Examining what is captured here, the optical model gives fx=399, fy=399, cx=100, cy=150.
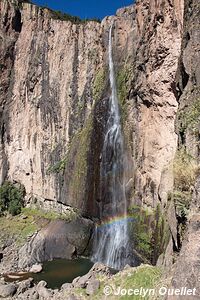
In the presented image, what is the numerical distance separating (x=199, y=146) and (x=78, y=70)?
19.2 metres

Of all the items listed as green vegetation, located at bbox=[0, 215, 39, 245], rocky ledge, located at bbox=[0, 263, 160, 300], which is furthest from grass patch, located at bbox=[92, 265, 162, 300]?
green vegetation, located at bbox=[0, 215, 39, 245]

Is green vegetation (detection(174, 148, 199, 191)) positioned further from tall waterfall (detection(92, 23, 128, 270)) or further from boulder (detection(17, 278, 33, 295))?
tall waterfall (detection(92, 23, 128, 270))

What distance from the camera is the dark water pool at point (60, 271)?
18.0 metres

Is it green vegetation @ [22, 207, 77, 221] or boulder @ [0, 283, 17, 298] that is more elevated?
green vegetation @ [22, 207, 77, 221]

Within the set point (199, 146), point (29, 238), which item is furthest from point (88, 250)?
point (199, 146)

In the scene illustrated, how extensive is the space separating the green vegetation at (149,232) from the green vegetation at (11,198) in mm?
11087

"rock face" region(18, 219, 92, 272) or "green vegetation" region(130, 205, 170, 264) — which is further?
"rock face" region(18, 219, 92, 272)

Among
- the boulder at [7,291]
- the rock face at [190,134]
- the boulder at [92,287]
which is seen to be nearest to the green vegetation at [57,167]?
the boulder at [7,291]

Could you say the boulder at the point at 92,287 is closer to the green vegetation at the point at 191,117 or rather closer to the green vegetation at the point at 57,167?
the green vegetation at the point at 191,117

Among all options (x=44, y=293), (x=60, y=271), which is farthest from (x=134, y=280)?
(x=60, y=271)

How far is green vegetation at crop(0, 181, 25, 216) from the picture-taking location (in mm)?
28062

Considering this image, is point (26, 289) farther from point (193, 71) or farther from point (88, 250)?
point (193, 71)

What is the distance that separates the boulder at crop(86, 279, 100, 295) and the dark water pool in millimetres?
5747

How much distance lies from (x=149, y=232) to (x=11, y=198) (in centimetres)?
1389
